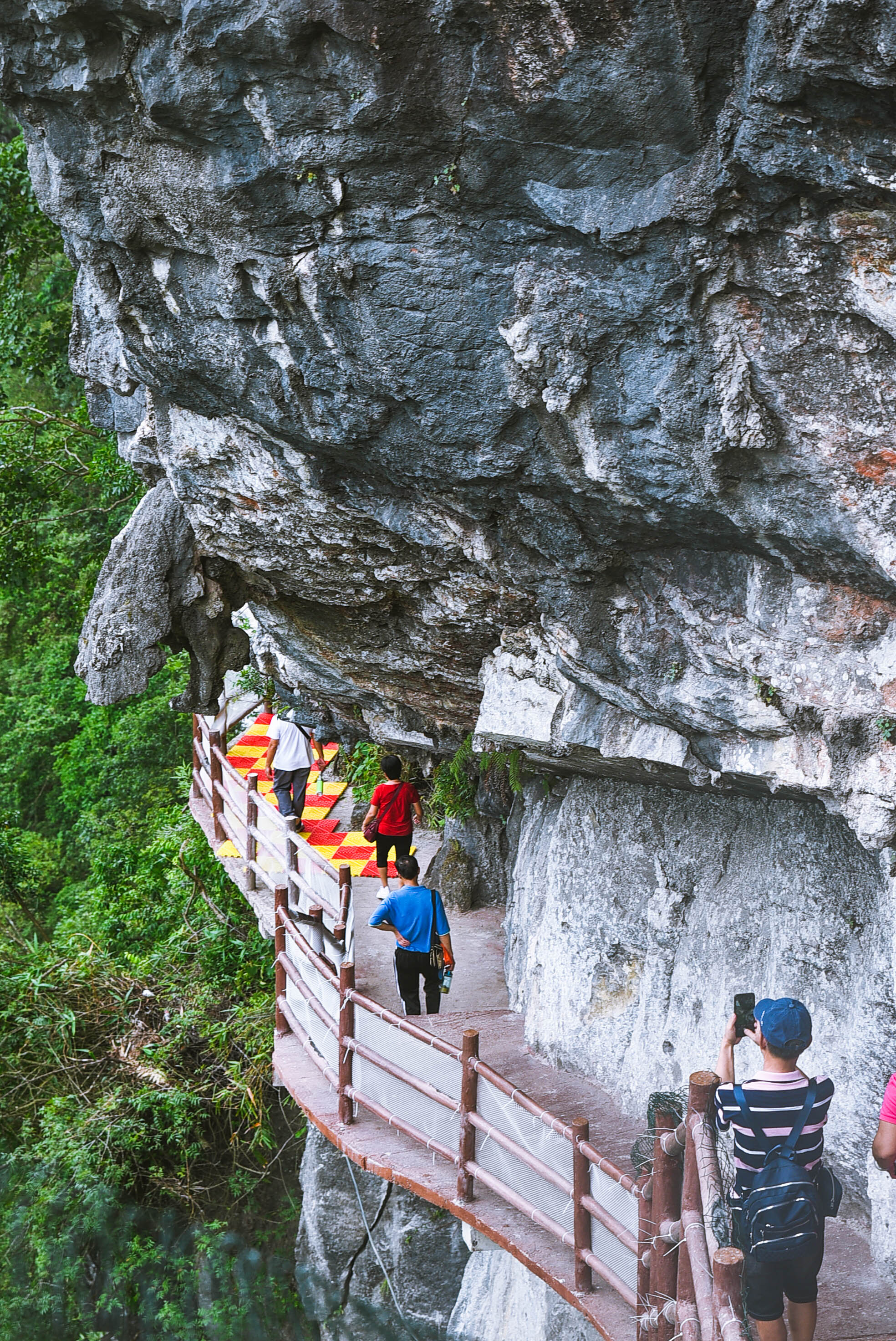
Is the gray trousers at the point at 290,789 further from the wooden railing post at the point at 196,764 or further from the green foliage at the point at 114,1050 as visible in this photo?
the green foliage at the point at 114,1050

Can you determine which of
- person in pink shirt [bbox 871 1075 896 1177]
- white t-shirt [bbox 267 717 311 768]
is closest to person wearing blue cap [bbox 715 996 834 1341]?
person in pink shirt [bbox 871 1075 896 1177]

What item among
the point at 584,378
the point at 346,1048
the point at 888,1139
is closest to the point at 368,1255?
the point at 346,1048

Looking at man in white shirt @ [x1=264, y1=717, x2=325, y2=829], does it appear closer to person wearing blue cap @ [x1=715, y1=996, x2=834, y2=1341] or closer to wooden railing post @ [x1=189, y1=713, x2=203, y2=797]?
wooden railing post @ [x1=189, y1=713, x2=203, y2=797]

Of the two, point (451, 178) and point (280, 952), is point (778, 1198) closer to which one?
point (451, 178)

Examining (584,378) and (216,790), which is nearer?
(584,378)

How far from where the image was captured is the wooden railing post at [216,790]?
33.7 feet

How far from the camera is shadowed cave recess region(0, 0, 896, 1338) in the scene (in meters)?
3.09

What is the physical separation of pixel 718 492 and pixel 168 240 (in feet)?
7.80

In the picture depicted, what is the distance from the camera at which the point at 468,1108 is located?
4758 millimetres

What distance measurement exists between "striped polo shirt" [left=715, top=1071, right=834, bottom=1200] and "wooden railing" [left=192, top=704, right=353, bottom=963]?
154 inches

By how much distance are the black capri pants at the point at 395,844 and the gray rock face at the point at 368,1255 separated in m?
3.33

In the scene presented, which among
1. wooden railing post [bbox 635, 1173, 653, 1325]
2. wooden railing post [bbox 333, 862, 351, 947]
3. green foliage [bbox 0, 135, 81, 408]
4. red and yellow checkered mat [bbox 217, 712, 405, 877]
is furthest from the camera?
green foliage [bbox 0, 135, 81, 408]

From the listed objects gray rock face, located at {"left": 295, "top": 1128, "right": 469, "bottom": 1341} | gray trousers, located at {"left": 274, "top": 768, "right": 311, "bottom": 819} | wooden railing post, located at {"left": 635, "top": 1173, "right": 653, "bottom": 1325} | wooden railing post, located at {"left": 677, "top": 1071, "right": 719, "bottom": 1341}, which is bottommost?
gray rock face, located at {"left": 295, "top": 1128, "right": 469, "bottom": 1341}

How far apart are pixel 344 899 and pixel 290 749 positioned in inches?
115
